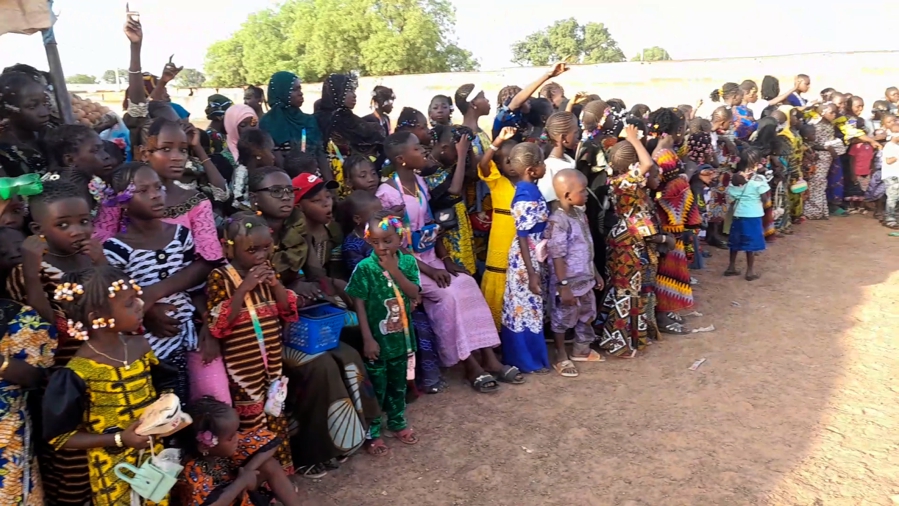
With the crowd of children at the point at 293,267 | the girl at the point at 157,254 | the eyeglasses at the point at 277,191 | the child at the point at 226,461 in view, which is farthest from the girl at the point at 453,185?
the child at the point at 226,461

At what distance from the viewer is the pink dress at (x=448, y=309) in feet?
15.9

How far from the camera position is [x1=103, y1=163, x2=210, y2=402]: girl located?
10.4 feet

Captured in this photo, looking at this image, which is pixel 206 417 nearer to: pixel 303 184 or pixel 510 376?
pixel 303 184

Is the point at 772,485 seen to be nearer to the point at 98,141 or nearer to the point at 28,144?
the point at 98,141

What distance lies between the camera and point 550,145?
5.91 meters

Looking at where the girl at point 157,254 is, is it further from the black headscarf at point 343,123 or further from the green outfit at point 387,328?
the black headscarf at point 343,123

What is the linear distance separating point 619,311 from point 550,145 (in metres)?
1.58

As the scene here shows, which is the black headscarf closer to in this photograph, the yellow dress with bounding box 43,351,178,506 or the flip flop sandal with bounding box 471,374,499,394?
the flip flop sandal with bounding box 471,374,499,394

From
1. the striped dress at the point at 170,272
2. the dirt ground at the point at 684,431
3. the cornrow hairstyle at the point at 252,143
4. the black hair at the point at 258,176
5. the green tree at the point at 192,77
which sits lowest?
the dirt ground at the point at 684,431

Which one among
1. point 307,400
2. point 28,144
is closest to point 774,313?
point 307,400

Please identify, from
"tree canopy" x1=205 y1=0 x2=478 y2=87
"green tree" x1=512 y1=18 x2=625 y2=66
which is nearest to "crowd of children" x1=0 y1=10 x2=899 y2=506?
"tree canopy" x1=205 y1=0 x2=478 y2=87

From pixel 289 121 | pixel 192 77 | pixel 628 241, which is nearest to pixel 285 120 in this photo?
pixel 289 121

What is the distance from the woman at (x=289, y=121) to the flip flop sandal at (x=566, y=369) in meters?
2.50

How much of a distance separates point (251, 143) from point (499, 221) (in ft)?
6.60
